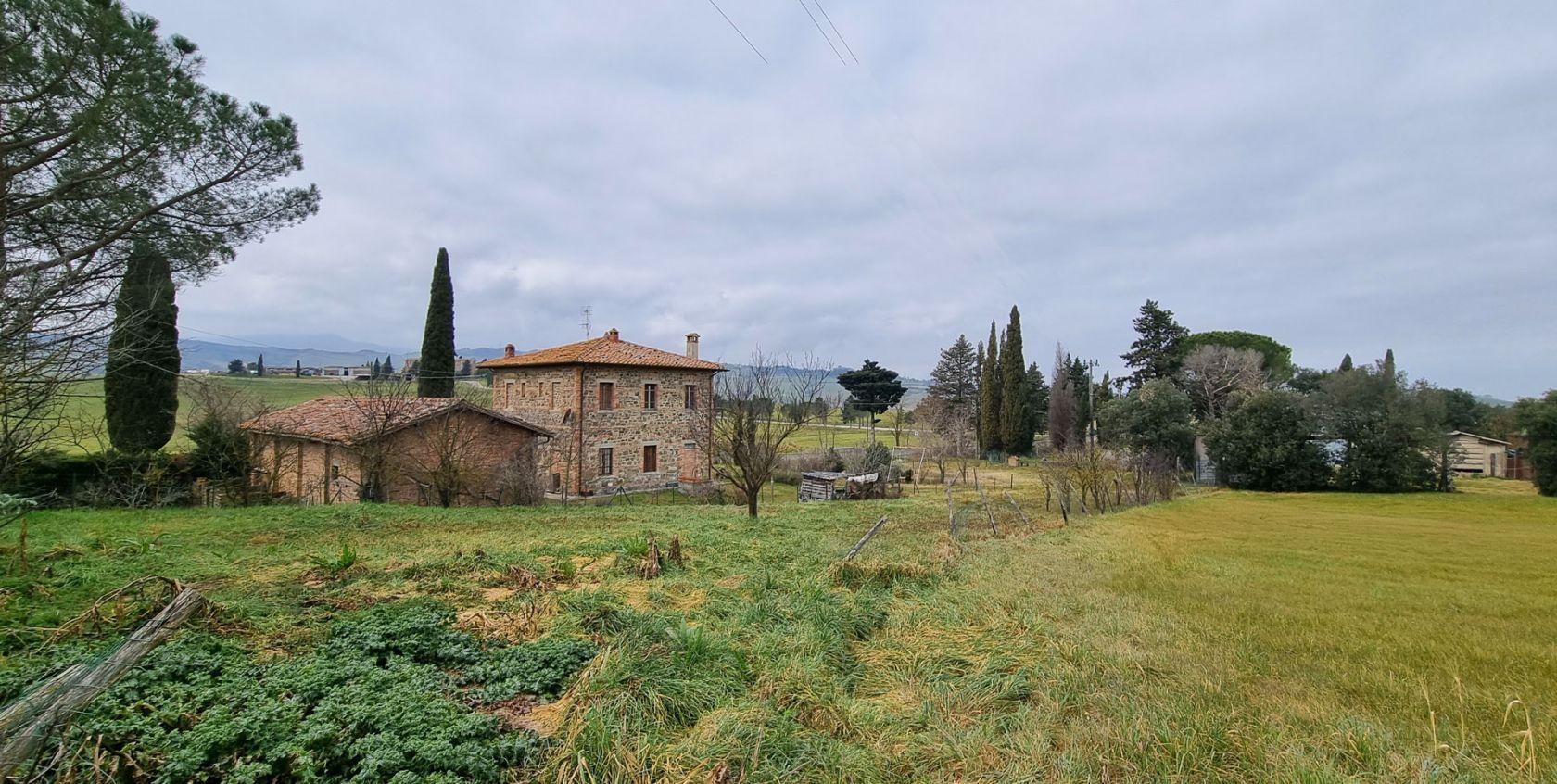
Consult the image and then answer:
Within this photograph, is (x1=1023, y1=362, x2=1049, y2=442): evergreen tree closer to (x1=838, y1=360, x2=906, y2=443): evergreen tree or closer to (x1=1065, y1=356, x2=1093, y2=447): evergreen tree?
(x1=1065, y1=356, x2=1093, y2=447): evergreen tree

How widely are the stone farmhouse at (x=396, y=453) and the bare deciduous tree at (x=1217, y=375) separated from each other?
131ft

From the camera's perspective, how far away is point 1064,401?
45.5 metres

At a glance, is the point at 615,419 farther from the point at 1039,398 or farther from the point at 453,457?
the point at 1039,398

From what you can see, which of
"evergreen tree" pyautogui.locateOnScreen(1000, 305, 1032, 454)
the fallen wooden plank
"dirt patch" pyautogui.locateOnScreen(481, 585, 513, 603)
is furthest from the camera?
"evergreen tree" pyautogui.locateOnScreen(1000, 305, 1032, 454)

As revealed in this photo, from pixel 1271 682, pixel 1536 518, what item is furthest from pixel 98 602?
pixel 1536 518

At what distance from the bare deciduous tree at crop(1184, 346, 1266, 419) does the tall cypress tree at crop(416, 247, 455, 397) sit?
4243 cm

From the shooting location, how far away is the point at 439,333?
25.6 metres

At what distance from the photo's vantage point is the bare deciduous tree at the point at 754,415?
15.0 metres

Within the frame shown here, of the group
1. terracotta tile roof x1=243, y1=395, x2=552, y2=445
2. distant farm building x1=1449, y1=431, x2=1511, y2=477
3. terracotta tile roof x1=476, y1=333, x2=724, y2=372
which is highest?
terracotta tile roof x1=476, y1=333, x2=724, y2=372

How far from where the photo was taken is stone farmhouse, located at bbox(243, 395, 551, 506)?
15.6 meters

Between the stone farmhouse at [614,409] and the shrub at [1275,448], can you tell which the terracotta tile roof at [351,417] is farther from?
the shrub at [1275,448]

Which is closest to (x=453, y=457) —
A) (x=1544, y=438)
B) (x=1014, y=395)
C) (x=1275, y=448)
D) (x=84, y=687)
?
(x=84, y=687)

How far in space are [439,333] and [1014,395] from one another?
3545 cm

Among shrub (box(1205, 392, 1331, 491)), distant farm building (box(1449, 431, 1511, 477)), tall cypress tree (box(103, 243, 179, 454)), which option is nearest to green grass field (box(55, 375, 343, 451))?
tall cypress tree (box(103, 243, 179, 454))
